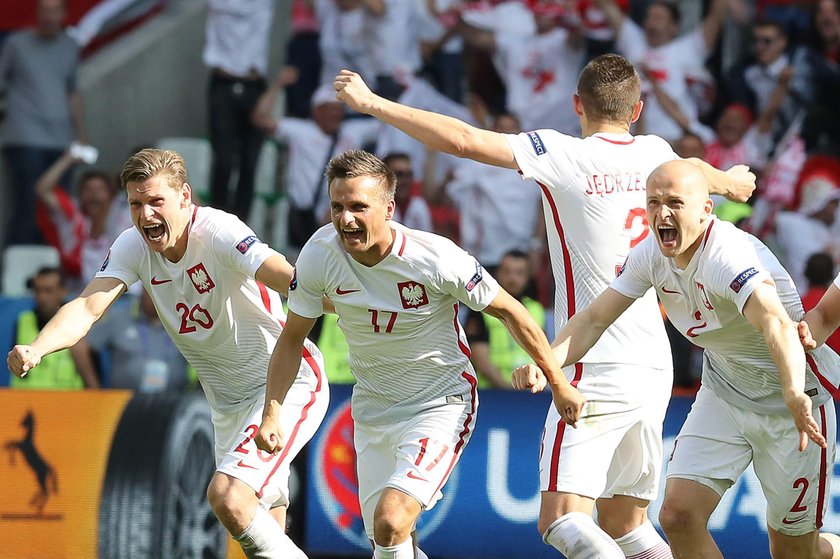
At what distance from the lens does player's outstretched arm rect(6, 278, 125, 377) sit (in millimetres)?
6318

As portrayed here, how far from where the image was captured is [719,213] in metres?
10.6

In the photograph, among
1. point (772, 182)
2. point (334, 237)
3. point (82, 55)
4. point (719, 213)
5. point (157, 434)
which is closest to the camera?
point (334, 237)

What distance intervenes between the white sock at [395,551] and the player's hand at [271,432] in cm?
65

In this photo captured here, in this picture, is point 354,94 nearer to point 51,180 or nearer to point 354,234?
point 354,234

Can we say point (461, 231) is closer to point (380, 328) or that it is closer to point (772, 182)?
point (772, 182)

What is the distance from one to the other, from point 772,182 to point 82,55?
7.84 metres

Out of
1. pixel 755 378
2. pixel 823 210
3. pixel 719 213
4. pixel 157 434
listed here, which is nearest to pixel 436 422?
pixel 755 378

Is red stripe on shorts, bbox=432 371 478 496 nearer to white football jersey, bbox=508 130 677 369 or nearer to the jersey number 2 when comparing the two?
white football jersey, bbox=508 130 677 369

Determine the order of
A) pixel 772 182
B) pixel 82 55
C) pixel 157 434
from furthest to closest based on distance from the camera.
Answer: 1. pixel 82 55
2. pixel 772 182
3. pixel 157 434

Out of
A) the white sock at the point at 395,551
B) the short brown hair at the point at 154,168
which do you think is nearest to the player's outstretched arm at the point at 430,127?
the short brown hair at the point at 154,168

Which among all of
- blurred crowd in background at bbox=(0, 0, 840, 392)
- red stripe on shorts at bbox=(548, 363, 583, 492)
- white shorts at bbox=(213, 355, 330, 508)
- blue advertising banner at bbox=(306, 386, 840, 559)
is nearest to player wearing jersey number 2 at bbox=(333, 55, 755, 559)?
red stripe on shorts at bbox=(548, 363, 583, 492)

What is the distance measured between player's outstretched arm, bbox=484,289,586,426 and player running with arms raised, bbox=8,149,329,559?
109cm

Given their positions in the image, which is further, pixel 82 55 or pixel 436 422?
pixel 82 55

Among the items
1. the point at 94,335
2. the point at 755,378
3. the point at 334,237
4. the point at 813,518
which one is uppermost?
the point at 334,237
